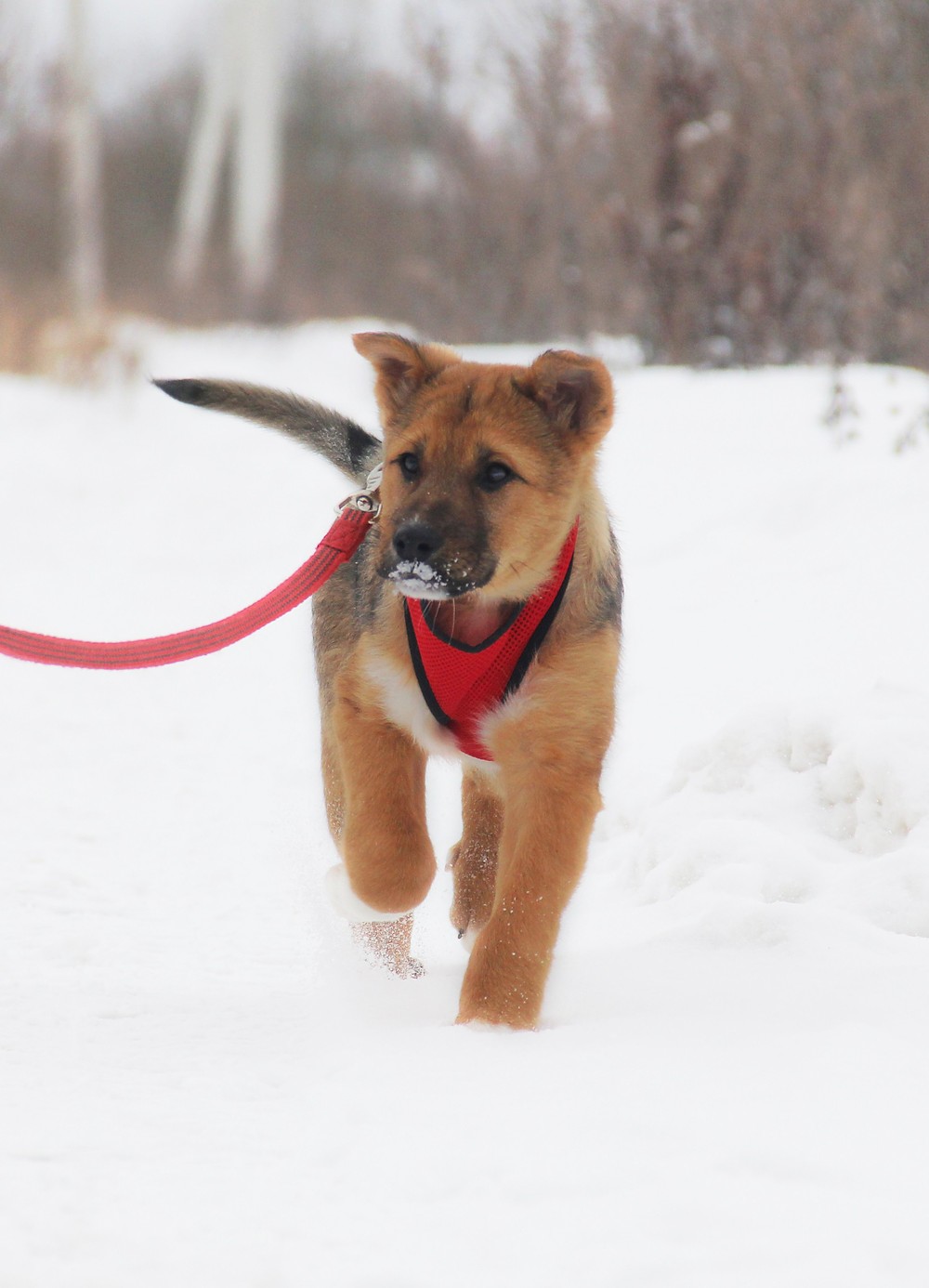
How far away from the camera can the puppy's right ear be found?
123 inches

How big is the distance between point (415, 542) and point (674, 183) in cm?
900

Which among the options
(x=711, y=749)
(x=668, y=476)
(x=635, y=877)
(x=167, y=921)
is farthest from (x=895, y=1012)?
(x=668, y=476)

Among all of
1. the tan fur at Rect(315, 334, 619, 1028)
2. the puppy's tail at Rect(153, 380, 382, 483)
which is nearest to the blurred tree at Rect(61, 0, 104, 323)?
the puppy's tail at Rect(153, 380, 382, 483)

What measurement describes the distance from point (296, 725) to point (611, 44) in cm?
865

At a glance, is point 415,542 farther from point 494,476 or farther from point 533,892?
point 533,892

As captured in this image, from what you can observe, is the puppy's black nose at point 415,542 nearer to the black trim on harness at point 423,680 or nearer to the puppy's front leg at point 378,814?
the black trim on harness at point 423,680

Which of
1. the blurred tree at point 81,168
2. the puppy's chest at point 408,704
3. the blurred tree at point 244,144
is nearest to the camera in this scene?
the puppy's chest at point 408,704

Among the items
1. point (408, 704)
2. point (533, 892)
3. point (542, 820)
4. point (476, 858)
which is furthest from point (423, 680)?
point (476, 858)

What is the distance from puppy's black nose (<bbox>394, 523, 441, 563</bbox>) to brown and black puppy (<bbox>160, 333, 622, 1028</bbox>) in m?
0.04

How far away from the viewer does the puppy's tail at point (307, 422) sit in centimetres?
350

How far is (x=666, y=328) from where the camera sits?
10953 millimetres

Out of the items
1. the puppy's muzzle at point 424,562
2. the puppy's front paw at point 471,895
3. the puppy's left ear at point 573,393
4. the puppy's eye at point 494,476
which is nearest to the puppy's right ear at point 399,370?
the puppy's left ear at point 573,393

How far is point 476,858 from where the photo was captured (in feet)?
12.1

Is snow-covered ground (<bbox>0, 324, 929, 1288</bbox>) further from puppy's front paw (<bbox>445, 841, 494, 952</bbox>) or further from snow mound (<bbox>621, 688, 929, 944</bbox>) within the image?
puppy's front paw (<bbox>445, 841, 494, 952</bbox>)
